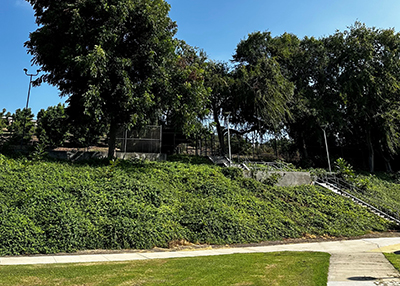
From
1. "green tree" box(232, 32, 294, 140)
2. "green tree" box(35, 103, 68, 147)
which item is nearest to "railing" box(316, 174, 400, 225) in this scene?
"green tree" box(232, 32, 294, 140)

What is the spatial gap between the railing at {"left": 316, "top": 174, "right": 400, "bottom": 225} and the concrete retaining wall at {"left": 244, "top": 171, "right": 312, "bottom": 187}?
1373 mm

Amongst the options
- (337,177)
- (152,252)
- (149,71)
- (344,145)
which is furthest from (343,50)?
(152,252)

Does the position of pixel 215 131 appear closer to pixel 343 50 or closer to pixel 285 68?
pixel 285 68

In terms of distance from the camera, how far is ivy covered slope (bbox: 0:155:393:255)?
1055 cm

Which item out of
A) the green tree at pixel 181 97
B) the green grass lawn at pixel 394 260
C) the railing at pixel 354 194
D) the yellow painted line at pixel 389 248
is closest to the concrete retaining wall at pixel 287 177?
the railing at pixel 354 194

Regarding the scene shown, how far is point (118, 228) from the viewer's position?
1132cm

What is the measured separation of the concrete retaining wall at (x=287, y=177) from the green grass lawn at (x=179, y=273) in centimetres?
1147

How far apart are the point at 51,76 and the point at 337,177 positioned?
21656mm

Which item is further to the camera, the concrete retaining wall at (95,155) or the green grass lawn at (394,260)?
the concrete retaining wall at (95,155)

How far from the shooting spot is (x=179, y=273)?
23.5ft

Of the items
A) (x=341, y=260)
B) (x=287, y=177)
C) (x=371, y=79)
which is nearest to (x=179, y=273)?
(x=341, y=260)

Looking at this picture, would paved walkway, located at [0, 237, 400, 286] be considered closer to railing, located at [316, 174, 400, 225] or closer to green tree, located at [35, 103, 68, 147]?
railing, located at [316, 174, 400, 225]

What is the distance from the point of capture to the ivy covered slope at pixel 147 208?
415 inches

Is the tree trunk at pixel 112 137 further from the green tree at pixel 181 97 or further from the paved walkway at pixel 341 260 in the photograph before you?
the paved walkway at pixel 341 260
